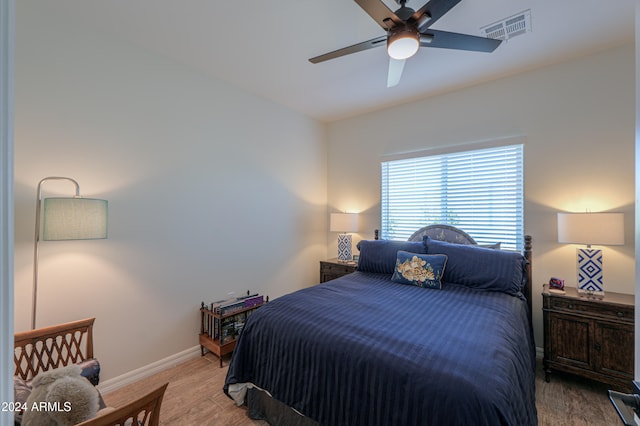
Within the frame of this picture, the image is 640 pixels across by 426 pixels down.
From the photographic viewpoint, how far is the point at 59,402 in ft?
2.99

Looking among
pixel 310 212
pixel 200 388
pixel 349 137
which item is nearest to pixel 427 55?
pixel 349 137

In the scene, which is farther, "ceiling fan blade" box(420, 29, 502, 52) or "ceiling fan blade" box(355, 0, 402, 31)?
"ceiling fan blade" box(420, 29, 502, 52)

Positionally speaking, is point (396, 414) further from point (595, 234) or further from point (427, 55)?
point (427, 55)

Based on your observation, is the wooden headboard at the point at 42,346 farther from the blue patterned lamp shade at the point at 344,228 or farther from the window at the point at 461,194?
the window at the point at 461,194

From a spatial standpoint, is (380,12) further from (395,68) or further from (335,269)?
(335,269)

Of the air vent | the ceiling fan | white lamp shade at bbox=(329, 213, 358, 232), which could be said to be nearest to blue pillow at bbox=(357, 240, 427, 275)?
white lamp shade at bbox=(329, 213, 358, 232)

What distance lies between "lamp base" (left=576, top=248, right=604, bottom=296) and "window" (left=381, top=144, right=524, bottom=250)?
53 centimetres

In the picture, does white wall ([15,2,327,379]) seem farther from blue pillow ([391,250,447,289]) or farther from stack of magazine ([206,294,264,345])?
blue pillow ([391,250,447,289])

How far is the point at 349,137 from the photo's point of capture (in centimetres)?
407

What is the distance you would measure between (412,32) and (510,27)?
3.33ft

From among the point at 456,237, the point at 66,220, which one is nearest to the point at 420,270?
the point at 456,237

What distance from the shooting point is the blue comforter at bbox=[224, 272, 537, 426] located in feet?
3.80

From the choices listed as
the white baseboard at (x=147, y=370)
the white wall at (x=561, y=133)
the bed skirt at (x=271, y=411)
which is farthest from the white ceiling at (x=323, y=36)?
the white baseboard at (x=147, y=370)

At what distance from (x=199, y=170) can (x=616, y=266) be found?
3.95 m
